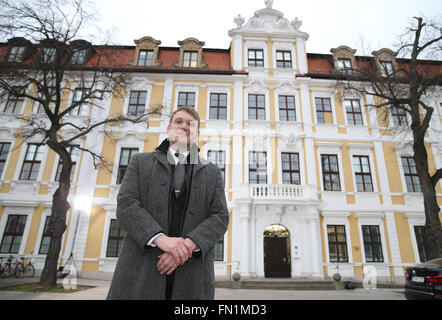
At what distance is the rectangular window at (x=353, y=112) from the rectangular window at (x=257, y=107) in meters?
5.51

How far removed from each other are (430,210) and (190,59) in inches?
624

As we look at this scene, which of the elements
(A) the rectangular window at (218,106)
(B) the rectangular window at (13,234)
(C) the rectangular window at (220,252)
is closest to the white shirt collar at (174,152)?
(C) the rectangular window at (220,252)

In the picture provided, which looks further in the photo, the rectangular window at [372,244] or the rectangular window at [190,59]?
the rectangular window at [190,59]

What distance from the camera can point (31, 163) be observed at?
45.9ft

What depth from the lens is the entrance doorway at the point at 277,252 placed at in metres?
12.4

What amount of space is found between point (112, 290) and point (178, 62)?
1711 centimetres

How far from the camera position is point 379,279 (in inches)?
476

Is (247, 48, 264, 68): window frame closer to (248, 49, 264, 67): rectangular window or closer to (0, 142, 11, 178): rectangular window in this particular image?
(248, 49, 264, 67): rectangular window

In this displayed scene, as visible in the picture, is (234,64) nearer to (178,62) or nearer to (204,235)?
(178,62)

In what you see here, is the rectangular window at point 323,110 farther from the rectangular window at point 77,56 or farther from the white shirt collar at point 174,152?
the white shirt collar at point 174,152

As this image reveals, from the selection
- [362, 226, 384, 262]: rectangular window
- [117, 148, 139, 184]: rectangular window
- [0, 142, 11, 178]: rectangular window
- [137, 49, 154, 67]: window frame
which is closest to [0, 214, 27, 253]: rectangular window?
[0, 142, 11, 178]: rectangular window
